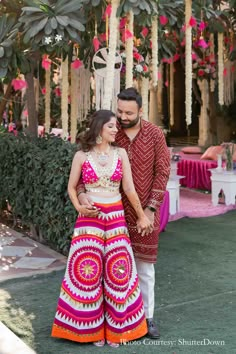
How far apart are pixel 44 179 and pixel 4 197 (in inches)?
53.0

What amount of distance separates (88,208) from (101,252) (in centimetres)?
27

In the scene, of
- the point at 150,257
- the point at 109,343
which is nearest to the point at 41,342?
the point at 109,343

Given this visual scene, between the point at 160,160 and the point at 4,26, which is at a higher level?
the point at 4,26

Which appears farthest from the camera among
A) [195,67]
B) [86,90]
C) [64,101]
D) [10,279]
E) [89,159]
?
[195,67]

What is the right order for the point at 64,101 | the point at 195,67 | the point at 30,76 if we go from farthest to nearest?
the point at 195,67, the point at 30,76, the point at 64,101

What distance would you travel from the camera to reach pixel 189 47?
16.7 feet

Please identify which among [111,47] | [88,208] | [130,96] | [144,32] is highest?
[144,32]

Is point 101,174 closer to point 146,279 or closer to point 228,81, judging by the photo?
point 146,279

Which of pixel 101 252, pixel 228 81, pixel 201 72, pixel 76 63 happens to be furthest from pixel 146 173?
pixel 228 81

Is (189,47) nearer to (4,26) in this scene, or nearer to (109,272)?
(4,26)

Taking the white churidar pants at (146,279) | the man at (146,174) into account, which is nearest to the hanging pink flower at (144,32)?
the man at (146,174)

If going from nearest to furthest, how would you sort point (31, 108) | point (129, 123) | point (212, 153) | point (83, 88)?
point (129, 123) < point (83, 88) < point (31, 108) < point (212, 153)

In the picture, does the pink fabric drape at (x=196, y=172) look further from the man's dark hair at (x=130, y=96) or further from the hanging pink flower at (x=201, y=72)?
the man's dark hair at (x=130, y=96)

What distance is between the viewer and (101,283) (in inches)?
127
